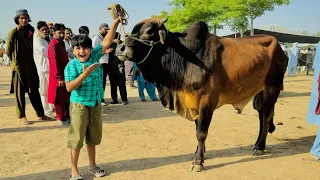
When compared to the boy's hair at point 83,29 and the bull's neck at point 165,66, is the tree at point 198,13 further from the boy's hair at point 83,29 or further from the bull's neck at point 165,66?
the bull's neck at point 165,66

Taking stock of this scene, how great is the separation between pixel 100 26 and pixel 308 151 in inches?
234

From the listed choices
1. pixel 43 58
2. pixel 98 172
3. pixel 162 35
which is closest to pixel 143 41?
pixel 162 35

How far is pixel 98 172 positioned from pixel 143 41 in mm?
1778

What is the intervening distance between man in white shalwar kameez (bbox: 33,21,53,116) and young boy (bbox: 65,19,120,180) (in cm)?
315

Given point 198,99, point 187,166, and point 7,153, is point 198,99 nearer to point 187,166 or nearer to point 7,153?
point 187,166

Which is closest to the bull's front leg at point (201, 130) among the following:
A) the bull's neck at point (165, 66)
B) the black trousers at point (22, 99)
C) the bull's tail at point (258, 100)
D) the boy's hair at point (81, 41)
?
the bull's neck at point (165, 66)

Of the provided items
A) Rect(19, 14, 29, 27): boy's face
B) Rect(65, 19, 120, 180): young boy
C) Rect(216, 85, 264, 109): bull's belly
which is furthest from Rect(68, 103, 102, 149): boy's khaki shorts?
Rect(19, 14, 29, 27): boy's face

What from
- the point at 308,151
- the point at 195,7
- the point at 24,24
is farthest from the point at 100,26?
the point at 195,7

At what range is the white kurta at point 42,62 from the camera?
6531mm

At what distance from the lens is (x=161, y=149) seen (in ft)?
16.6

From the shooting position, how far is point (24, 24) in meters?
6.32

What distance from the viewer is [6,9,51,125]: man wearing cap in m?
6.29

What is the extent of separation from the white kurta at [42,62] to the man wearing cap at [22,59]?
16cm

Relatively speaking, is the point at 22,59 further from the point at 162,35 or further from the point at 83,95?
the point at 162,35
